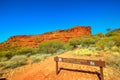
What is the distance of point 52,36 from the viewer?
212 ft

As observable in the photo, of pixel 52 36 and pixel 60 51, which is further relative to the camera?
pixel 52 36

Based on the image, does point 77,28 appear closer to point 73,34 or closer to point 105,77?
point 73,34

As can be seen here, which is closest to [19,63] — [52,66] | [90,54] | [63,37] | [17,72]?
[17,72]

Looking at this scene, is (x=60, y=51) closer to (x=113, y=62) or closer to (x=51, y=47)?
(x=51, y=47)

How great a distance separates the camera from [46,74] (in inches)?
417

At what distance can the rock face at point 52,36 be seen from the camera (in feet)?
208

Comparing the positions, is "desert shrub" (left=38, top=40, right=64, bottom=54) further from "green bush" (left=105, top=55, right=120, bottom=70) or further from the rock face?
the rock face

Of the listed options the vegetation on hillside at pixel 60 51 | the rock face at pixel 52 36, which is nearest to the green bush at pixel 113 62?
the vegetation on hillside at pixel 60 51

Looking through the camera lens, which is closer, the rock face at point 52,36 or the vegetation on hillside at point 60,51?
the vegetation on hillside at point 60,51

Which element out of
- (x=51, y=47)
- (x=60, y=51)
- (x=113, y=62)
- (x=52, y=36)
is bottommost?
(x=113, y=62)

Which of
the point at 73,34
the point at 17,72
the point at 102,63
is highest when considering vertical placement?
the point at 73,34

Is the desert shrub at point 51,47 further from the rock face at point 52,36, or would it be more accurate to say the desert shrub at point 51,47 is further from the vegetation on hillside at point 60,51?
the rock face at point 52,36

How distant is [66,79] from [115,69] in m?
3.25

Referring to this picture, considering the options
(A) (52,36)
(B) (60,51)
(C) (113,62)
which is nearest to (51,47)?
(B) (60,51)
